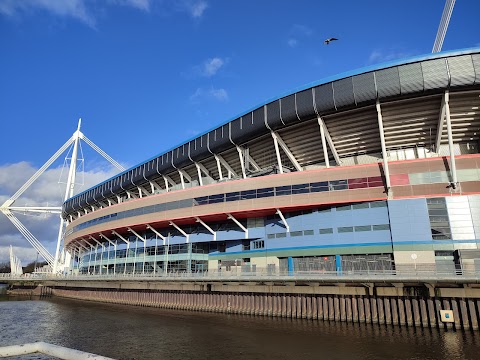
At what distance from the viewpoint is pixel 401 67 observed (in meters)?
35.1

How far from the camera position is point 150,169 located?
6188cm

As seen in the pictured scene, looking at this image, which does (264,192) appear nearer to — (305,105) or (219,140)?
(219,140)

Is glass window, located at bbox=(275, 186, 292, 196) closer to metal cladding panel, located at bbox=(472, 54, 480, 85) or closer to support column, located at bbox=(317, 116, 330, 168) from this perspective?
support column, located at bbox=(317, 116, 330, 168)

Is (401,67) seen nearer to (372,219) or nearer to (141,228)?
(372,219)

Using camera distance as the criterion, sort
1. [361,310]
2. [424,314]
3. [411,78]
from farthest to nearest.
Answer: [411,78] → [361,310] → [424,314]

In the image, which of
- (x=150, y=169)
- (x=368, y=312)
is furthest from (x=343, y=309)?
(x=150, y=169)

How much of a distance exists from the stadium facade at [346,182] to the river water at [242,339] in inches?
429

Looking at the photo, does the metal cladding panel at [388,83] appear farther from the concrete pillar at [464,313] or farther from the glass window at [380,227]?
the concrete pillar at [464,313]

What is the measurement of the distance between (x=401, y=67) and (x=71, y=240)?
82.3 m

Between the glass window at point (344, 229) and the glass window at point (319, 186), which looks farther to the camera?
the glass window at point (319, 186)

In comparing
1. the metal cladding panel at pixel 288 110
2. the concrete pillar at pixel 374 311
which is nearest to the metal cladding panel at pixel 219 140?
the metal cladding panel at pixel 288 110

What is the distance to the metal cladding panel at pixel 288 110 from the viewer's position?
132ft

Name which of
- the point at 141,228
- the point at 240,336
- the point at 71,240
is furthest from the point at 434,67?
the point at 71,240

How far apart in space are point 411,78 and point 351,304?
23.8 metres
